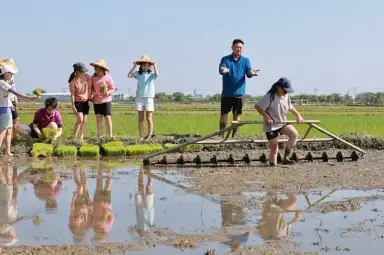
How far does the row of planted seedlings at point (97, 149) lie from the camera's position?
966cm

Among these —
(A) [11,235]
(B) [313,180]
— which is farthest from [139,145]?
(A) [11,235]

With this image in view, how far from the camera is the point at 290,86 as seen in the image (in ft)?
27.7

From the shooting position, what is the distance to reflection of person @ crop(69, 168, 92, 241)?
179 inches

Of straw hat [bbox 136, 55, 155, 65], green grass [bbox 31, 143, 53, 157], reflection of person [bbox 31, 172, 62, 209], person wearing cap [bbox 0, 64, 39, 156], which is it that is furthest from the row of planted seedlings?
reflection of person [bbox 31, 172, 62, 209]

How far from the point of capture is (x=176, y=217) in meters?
5.05

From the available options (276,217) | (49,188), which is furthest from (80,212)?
(276,217)

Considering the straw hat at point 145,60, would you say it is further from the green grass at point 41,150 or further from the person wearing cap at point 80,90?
the green grass at point 41,150

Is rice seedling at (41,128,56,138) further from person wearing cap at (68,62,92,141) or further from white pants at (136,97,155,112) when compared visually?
white pants at (136,97,155,112)

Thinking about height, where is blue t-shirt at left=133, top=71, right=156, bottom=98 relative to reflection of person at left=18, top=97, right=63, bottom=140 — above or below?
above

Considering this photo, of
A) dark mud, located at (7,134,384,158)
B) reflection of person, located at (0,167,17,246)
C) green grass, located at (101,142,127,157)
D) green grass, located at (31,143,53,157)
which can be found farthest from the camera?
dark mud, located at (7,134,384,158)

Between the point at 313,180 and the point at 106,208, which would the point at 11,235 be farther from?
the point at 313,180

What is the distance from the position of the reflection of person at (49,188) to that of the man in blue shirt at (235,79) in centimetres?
431

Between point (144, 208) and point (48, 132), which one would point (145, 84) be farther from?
point (144, 208)

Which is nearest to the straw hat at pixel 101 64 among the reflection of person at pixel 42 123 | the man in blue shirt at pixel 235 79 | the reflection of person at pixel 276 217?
the reflection of person at pixel 42 123
